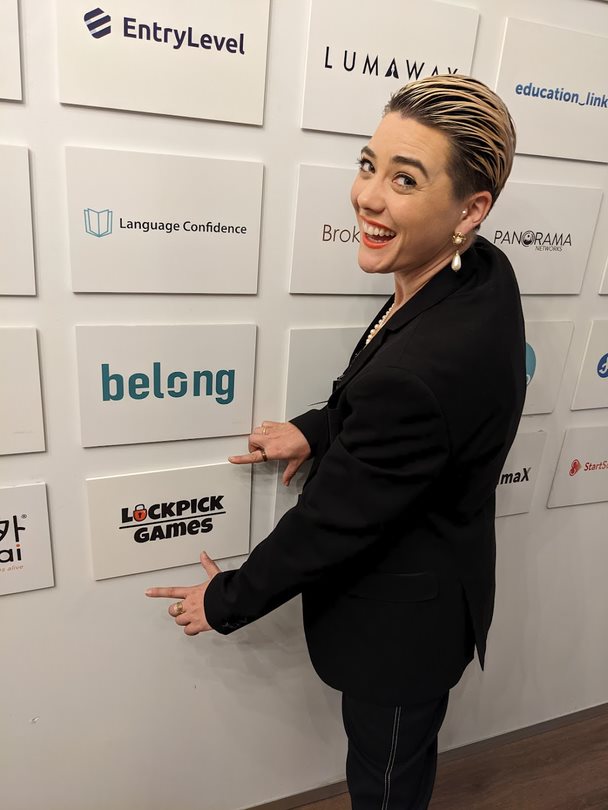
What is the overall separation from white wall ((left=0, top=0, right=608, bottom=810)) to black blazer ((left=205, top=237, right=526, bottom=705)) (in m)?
0.31

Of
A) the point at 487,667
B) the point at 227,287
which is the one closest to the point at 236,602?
the point at 227,287

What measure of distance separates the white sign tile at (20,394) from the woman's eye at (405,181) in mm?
618

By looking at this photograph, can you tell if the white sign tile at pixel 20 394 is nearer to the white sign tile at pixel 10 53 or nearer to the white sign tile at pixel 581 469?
the white sign tile at pixel 10 53

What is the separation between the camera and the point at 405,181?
83cm

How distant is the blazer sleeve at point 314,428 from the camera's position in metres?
1.17

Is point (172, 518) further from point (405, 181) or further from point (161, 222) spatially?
point (405, 181)

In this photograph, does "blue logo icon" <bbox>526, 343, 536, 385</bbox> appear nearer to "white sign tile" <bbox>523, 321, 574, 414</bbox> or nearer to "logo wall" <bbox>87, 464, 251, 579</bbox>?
"white sign tile" <bbox>523, 321, 574, 414</bbox>

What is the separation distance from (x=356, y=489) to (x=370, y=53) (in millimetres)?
745

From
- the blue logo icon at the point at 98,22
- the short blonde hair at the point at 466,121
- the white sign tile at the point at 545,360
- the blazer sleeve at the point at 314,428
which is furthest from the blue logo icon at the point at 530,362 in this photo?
the blue logo icon at the point at 98,22

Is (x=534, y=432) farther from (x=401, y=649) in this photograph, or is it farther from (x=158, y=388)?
(x=158, y=388)

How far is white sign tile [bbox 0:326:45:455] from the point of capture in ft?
3.17

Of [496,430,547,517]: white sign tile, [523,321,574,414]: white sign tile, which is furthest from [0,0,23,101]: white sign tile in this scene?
[496,430,547,517]: white sign tile

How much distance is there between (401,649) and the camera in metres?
1.00

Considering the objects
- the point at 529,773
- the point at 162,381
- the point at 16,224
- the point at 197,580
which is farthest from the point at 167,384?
the point at 529,773
